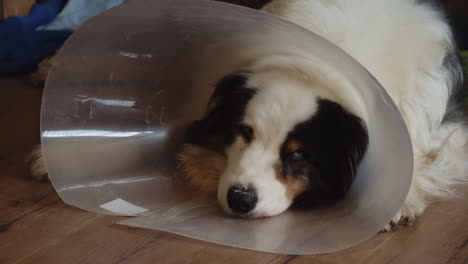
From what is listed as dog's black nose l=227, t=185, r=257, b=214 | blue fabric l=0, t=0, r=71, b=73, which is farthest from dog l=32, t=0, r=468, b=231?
blue fabric l=0, t=0, r=71, b=73

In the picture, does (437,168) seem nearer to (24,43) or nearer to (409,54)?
(409,54)

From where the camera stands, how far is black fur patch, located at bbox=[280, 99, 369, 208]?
1671mm

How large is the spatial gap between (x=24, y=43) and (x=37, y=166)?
1.20m

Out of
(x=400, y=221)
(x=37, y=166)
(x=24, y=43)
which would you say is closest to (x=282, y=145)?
(x=400, y=221)

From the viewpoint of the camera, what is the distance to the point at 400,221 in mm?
1692

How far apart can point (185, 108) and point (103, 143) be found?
28 centimetres

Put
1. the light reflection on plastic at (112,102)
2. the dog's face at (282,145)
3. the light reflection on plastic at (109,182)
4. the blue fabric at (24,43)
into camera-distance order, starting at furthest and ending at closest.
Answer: the blue fabric at (24,43) → the light reflection on plastic at (112,102) → the light reflection on plastic at (109,182) → the dog's face at (282,145)

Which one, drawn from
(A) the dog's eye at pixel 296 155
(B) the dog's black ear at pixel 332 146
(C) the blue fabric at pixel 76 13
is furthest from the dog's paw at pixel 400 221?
(C) the blue fabric at pixel 76 13

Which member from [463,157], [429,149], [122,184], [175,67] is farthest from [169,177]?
[463,157]

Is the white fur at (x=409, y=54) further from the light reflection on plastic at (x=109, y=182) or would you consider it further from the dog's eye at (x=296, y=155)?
the light reflection on plastic at (x=109, y=182)

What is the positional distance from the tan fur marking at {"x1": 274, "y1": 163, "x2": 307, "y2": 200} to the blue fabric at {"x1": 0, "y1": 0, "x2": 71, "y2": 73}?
1624mm

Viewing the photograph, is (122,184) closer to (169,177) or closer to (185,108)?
(169,177)

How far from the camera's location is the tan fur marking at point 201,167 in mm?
1858

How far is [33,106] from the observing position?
249 cm
